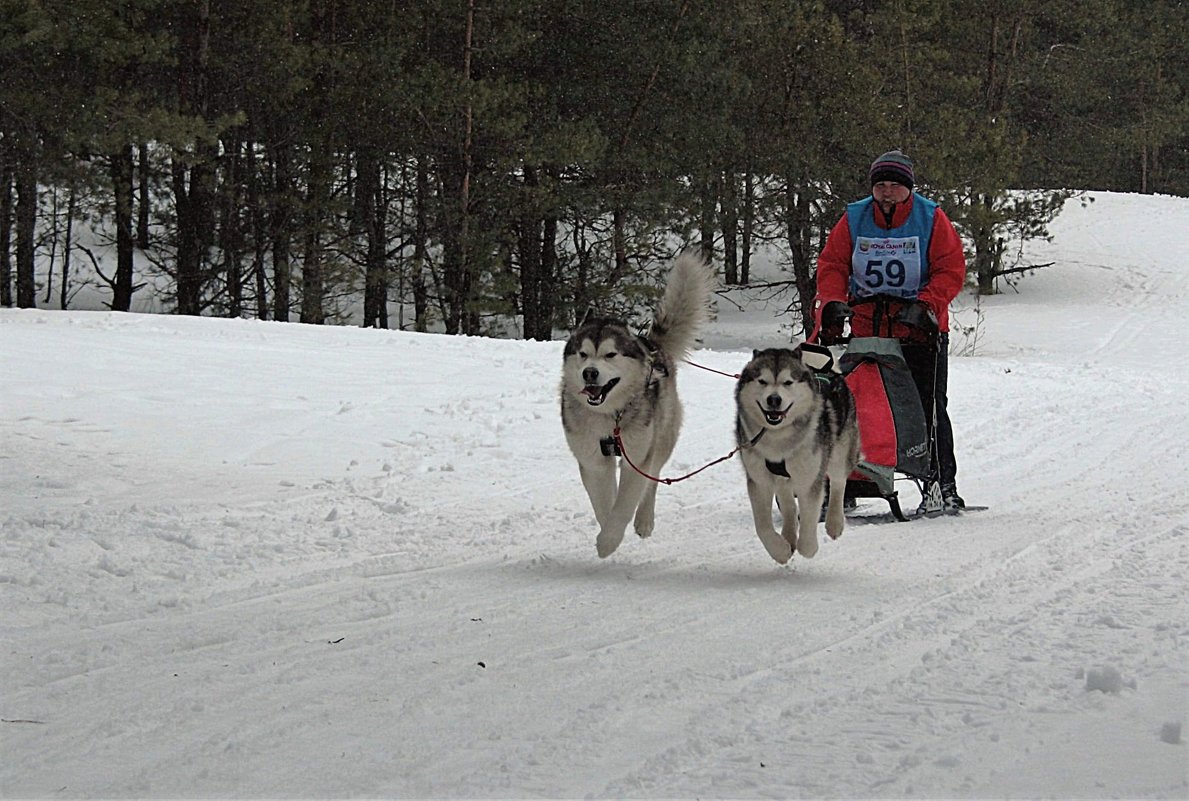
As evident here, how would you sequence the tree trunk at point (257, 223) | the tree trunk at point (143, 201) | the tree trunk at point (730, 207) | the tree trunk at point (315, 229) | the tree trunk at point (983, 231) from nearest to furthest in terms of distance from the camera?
the tree trunk at point (143, 201)
the tree trunk at point (315, 229)
the tree trunk at point (257, 223)
the tree trunk at point (983, 231)
the tree trunk at point (730, 207)

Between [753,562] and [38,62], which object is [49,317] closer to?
[38,62]

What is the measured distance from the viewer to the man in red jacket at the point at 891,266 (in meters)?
6.53

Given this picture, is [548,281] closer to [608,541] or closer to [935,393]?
[935,393]

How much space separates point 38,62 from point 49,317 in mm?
4232

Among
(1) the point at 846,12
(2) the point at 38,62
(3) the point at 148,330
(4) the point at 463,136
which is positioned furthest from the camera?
(1) the point at 846,12

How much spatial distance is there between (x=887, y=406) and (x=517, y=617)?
116 inches

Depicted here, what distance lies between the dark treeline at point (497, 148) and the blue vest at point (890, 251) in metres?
12.5

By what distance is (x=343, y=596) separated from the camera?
15.4 ft

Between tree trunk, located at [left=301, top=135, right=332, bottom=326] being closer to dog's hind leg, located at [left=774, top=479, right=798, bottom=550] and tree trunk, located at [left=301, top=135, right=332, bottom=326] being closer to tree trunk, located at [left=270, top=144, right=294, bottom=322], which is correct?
tree trunk, located at [left=270, top=144, right=294, bottom=322]

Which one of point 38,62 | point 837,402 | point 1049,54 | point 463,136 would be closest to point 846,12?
point 1049,54

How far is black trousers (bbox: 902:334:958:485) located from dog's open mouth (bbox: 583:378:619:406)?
2403mm

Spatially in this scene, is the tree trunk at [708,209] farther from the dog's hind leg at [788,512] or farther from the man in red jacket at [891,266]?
the dog's hind leg at [788,512]

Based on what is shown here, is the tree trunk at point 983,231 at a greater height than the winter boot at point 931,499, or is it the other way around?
the tree trunk at point 983,231

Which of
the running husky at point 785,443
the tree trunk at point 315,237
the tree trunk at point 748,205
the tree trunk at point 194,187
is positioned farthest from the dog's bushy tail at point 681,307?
the tree trunk at point 748,205
